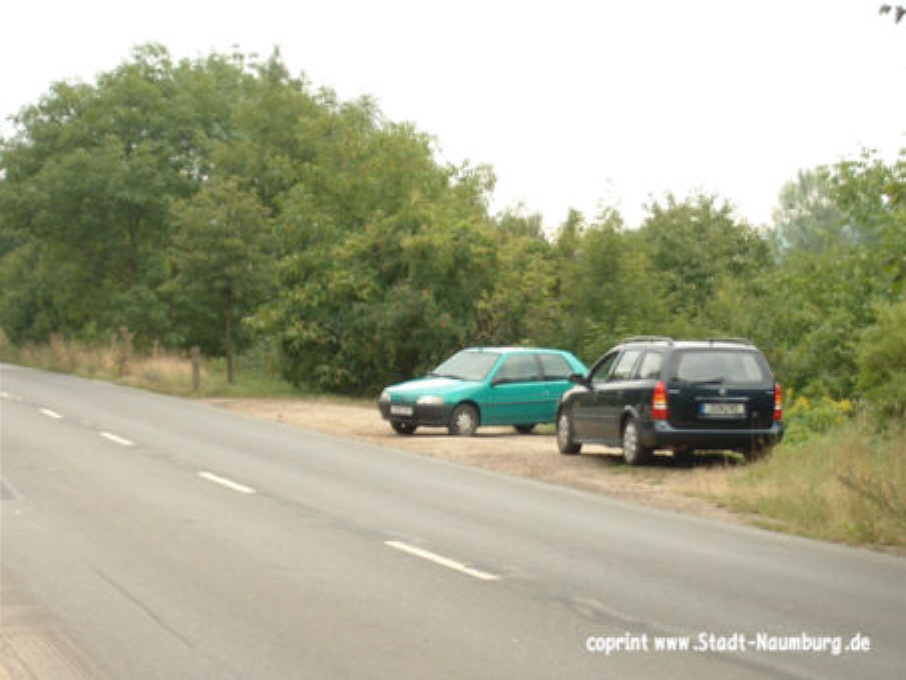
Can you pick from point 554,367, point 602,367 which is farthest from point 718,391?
point 554,367

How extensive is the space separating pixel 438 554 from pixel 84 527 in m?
3.12

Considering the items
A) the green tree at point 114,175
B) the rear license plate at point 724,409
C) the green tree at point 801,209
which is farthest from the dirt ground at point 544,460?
the green tree at point 801,209

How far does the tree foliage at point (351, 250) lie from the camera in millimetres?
29391

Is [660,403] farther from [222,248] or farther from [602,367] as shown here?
[222,248]

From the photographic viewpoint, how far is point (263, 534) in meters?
10.9

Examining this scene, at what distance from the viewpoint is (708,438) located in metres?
16.9

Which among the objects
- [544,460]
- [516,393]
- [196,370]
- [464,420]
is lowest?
[544,460]

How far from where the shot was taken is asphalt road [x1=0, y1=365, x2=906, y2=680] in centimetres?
655

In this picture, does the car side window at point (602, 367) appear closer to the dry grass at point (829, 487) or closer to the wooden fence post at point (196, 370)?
the dry grass at point (829, 487)

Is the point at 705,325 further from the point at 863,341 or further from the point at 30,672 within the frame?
the point at 30,672

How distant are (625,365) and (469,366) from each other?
6458 millimetres

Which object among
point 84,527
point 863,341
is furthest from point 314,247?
point 84,527

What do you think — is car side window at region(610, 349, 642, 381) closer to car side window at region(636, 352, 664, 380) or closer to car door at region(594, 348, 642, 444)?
car door at region(594, 348, 642, 444)

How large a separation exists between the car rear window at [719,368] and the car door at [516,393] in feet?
21.7
